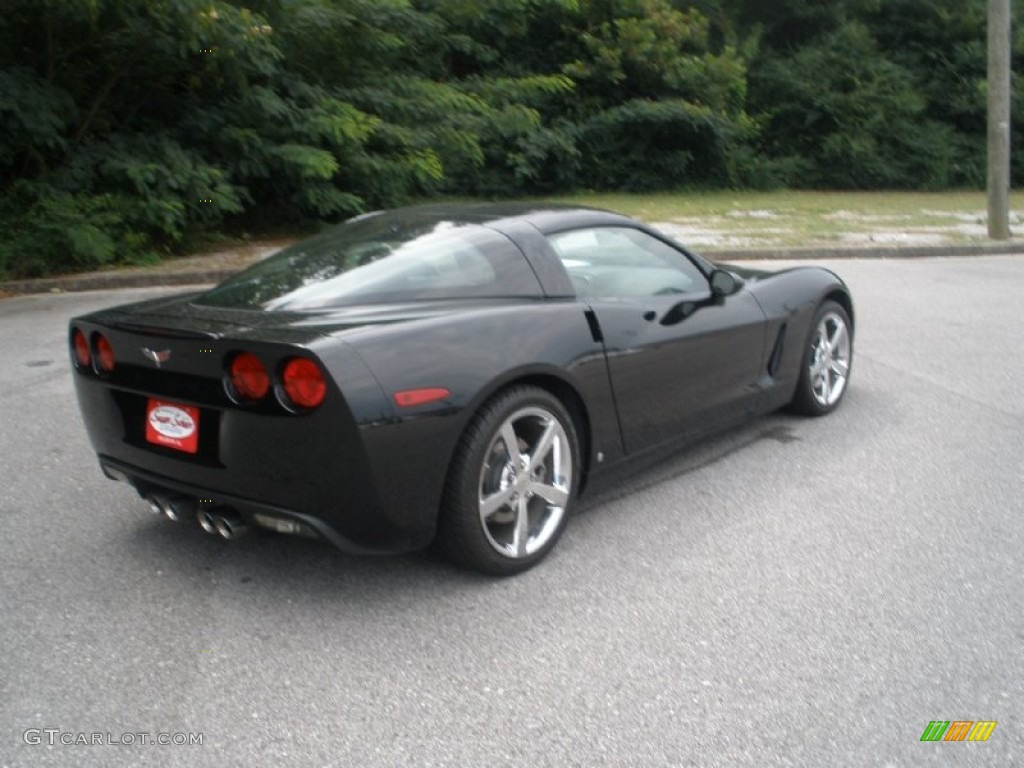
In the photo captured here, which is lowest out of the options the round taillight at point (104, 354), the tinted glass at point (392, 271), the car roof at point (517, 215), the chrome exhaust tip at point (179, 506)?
the chrome exhaust tip at point (179, 506)

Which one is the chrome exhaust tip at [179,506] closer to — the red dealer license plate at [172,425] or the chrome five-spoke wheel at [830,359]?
the red dealer license plate at [172,425]

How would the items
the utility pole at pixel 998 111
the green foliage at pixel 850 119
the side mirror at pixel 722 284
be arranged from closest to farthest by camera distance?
the side mirror at pixel 722 284 < the utility pole at pixel 998 111 < the green foliage at pixel 850 119

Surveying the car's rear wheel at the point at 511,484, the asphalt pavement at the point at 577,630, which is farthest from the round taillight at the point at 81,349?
the car's rear wheel at the point at 511,484

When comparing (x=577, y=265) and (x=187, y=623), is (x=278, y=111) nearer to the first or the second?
(x=577, y=265)

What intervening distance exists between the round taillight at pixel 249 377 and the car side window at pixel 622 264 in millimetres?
1493

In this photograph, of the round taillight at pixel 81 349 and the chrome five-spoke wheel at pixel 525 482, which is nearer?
the chrome five-spoke wheel at pixel 525 482

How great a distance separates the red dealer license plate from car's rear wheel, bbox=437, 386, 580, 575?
0.87 meters

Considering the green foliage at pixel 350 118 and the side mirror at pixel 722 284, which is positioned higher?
the green foliage at pixel 350 118

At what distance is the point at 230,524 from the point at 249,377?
0.52m

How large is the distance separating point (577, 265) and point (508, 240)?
0.38 meters

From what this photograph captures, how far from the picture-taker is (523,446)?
158 inches

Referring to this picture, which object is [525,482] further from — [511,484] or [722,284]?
[722,284]

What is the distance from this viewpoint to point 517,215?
183 inches

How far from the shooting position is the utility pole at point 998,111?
15.2 meters
